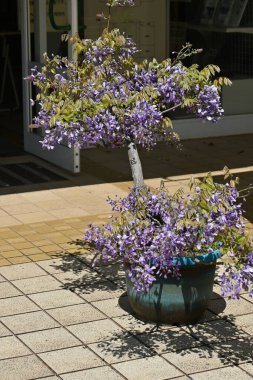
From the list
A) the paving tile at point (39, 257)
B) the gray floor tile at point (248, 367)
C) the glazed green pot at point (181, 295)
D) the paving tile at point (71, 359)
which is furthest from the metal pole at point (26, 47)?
the gray floor tile at point (248, 367)

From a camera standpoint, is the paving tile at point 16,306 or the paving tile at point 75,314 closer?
the paving tile at point 75,314

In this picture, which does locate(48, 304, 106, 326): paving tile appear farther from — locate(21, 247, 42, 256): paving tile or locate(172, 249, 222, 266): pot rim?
locate(21, 247, 42, 256): paving tile

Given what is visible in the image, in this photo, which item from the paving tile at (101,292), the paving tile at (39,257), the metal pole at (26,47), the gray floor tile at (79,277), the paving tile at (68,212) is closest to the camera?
the paving tile at (101,292)

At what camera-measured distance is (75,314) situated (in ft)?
24.7

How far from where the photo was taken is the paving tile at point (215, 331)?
280 inches

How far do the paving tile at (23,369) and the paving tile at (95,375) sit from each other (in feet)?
0.48

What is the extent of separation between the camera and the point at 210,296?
734 centimetres

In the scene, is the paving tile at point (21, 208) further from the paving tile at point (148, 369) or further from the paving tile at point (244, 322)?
the paving tile at point (148, 369)

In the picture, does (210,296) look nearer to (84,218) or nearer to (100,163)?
(84,218)

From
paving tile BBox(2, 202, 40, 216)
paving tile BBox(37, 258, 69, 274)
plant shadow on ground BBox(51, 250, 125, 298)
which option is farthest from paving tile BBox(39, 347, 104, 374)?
paving tile BBox(2, 202, 40, 216)

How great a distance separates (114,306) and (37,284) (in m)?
0.79

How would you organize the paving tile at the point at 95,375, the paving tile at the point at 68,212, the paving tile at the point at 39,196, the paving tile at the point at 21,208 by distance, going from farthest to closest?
the paving tile at the point at 39,196 → the paving tile at the point at 21,208 → the paving tile at the point at 68,212 → the paving tile at the point at 95,375

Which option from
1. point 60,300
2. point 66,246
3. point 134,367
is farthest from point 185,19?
point 134,367

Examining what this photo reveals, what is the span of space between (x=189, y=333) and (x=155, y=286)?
1.41 ft
